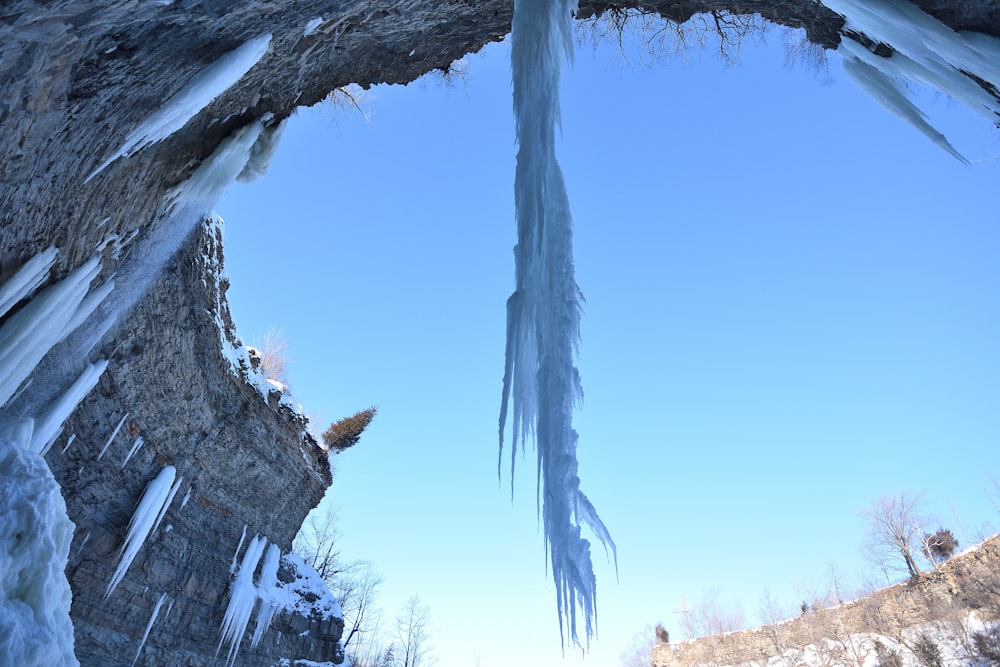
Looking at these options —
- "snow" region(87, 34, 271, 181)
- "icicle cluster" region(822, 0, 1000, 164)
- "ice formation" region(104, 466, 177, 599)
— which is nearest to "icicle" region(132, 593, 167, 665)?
"ice formation" region(104, 466, 177, 599)

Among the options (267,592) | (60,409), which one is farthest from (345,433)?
(60,409)

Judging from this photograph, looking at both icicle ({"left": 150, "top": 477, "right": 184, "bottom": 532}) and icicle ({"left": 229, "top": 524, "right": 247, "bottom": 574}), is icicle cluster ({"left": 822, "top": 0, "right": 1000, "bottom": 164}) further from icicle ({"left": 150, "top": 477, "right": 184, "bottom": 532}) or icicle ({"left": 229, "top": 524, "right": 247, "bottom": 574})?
icicle ({"left": 229, "top": 524, "right": 247, "bottom": 574})

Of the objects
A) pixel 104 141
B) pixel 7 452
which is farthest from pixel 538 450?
pixel 7 452

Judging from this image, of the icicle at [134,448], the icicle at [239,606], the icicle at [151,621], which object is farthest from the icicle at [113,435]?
the icicle at [239,606]

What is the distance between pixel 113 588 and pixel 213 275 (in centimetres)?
522

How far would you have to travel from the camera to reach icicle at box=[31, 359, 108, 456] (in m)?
6.27

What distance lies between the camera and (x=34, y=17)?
2.61 metres

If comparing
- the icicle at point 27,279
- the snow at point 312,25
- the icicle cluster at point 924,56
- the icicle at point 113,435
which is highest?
the snow at point 312,25

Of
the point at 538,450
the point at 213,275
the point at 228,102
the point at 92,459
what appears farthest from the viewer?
the point at 213,275

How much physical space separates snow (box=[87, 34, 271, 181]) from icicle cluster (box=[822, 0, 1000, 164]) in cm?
474

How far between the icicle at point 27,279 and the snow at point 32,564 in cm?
130

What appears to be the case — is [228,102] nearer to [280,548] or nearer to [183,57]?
[183,57]

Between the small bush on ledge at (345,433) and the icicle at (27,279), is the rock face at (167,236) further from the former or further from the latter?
the small bush on ledge at (345,433)

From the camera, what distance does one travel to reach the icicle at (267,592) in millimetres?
10703
